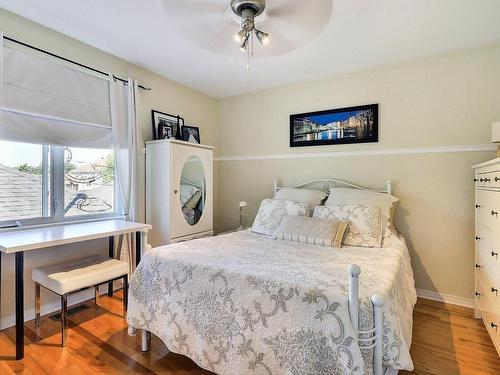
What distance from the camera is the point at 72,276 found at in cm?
194

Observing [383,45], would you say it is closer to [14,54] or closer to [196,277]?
[196,277]

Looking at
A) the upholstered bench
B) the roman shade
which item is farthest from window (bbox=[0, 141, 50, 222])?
the upholstered bench

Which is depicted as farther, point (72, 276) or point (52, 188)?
point (52, 188)

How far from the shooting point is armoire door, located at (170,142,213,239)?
9.43ft

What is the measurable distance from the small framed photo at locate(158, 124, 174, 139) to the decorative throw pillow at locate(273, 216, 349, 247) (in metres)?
1.69

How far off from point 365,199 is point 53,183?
2.85 m

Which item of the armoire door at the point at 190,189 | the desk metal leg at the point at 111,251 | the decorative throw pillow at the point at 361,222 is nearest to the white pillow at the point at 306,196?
the decorative throw pillow at the point at 361,222

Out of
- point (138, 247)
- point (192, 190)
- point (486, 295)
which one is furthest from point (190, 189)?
point (486, 295)

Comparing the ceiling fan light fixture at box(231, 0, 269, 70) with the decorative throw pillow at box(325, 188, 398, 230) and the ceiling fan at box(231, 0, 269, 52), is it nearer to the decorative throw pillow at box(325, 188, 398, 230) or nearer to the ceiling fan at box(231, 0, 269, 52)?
the ceiling fan at box(231, 0, 269, 52)

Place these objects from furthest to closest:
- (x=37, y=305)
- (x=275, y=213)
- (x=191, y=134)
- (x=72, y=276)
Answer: (x=191, y=134)
(x=275, y=213)
(x=37, y=305)
(x=72, y=276)

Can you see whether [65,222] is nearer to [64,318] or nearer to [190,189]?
[64,318]

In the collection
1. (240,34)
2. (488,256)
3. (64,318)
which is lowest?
(64,318)

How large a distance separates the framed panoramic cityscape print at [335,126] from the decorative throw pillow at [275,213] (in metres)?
0.93

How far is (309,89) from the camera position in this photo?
3.31m
